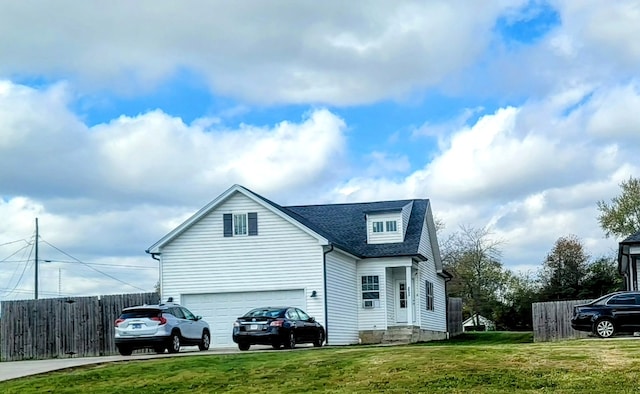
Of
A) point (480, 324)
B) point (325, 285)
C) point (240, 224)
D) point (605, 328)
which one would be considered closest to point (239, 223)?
point (240, 224)

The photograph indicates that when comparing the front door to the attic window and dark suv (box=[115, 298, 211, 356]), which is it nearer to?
the attic window

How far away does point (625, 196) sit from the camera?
70875mm

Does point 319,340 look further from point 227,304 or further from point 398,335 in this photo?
point 398,335

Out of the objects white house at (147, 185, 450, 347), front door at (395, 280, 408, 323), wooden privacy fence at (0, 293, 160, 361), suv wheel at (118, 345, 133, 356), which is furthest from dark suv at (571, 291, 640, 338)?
wooden privacy fence at (0, 293, 160, 361)

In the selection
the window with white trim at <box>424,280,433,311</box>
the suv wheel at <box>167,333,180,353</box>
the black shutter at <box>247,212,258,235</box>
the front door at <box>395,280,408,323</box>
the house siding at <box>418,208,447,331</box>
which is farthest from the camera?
the window with white trim at <box>424,280,433,311</box>

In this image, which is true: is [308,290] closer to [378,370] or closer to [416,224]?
[416,224]

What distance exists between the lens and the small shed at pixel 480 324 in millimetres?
69456

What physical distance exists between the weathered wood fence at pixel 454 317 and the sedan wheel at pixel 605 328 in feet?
68.2

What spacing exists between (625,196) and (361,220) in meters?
36.0

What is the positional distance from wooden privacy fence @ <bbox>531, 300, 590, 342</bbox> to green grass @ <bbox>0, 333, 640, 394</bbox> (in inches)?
594

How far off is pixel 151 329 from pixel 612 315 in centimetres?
1422

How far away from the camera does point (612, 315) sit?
29.1 meters

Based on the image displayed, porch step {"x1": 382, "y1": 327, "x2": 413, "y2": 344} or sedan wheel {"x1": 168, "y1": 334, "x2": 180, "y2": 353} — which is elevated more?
sedan wheel {"x1": 168, "y1": 334, "x2": 180, "y2": 353}

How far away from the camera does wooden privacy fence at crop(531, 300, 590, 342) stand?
34844 millimetres
